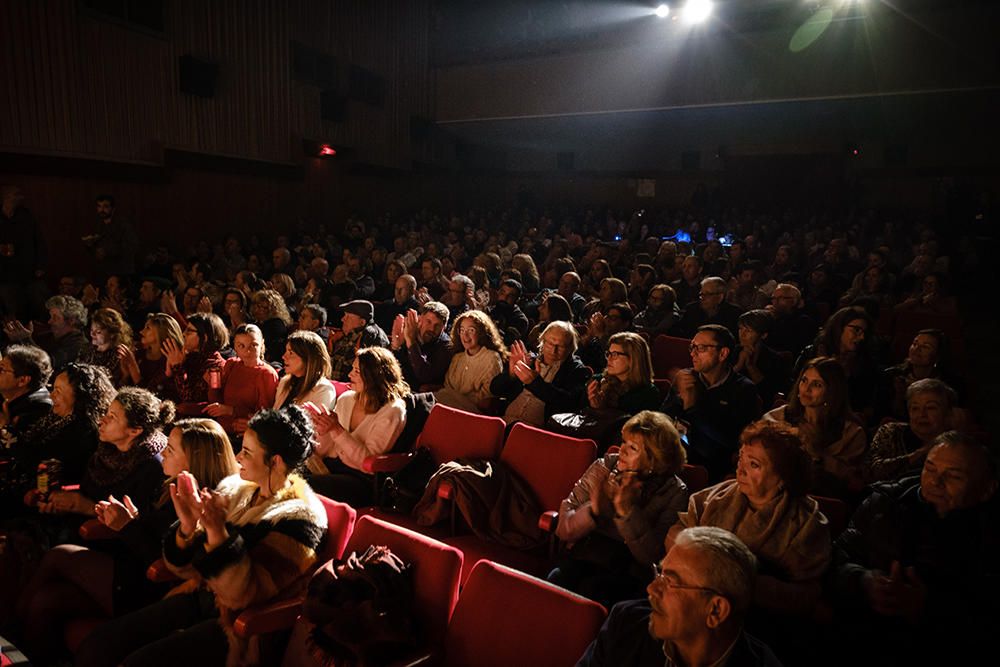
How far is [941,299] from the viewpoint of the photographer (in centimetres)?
535

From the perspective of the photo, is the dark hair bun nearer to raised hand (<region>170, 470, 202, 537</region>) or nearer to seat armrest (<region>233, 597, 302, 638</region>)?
raised hand (<region>170, 470, 202, 537</region>)

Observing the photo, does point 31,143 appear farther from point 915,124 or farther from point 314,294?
point 915,124

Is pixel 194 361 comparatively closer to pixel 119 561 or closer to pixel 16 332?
pixel 16 332

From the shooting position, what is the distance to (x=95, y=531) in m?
2.37


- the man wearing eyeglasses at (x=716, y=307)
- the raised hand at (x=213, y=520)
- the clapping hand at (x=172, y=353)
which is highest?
the man wearing eyeglasses at (x=716, y=307)

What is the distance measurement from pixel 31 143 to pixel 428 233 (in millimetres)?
6197

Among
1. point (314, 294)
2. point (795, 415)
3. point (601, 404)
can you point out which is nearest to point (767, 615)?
point (795, 415)

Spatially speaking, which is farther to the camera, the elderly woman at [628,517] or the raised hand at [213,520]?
the elderly woman at [628,517]

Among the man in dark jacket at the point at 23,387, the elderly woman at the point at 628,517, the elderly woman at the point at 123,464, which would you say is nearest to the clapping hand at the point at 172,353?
the man in dark jacket at the point at 23,387

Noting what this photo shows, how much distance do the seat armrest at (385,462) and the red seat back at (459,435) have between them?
105 millimetres

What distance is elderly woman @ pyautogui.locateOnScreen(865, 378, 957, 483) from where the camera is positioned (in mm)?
2623

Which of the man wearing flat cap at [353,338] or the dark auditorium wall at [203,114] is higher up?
the dark auditorium wall at [203,114]

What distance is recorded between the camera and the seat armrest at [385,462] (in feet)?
9.87

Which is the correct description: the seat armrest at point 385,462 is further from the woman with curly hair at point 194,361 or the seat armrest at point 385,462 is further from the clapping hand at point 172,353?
the clapping hand at point 172,353
